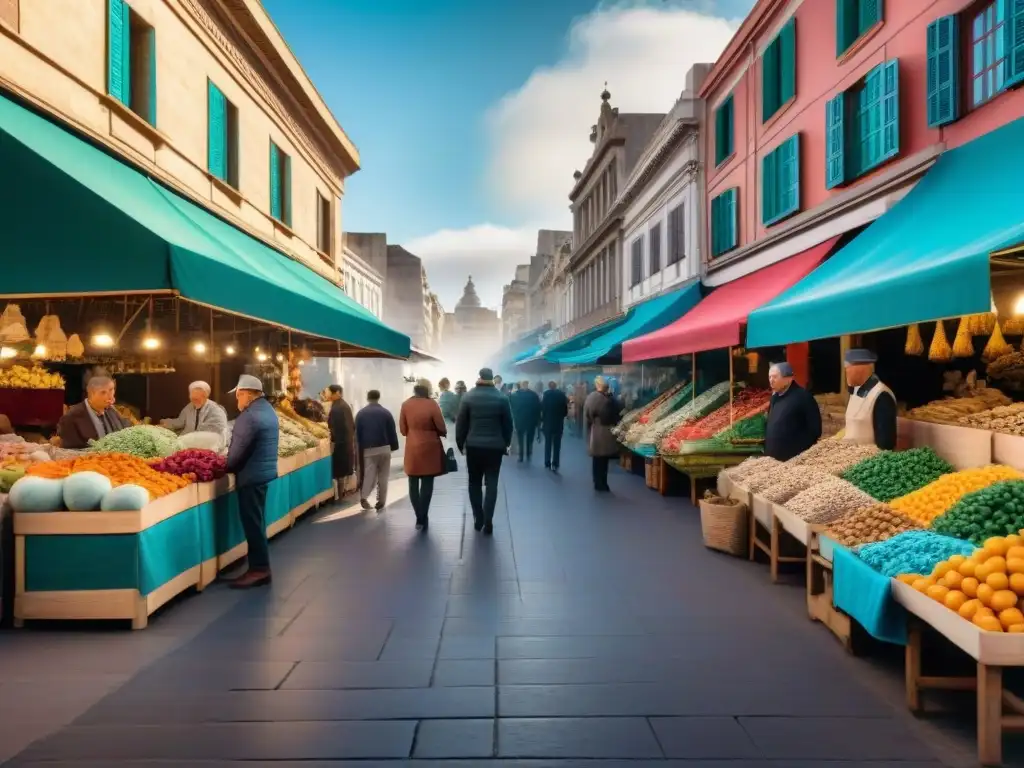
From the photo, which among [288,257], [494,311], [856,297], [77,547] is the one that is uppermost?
[494,311]

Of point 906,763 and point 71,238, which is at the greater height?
point 71,238

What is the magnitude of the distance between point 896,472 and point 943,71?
5.80m

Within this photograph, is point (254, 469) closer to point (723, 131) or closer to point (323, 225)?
point (323, 225)

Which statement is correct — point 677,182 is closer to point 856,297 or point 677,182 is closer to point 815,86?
point 815,86

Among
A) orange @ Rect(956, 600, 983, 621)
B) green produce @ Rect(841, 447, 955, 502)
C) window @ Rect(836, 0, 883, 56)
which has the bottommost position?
orange @ Rect(956, 600, 983, 621)

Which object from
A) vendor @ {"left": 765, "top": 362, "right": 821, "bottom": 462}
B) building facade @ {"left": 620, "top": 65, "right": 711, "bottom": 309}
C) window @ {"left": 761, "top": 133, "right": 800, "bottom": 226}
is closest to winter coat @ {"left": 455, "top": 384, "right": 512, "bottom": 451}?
vendor @ {"left": 765, "top": 362, "right": 821, "bottom": 462}

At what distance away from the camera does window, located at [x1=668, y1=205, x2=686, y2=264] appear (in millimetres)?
20833

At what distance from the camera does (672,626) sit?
18.6 feet

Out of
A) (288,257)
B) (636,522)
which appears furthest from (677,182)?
(636,522)

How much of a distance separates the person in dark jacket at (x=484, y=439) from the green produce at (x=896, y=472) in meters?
4.05

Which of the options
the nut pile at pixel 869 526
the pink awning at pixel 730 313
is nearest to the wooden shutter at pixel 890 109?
the pink awning at pixel 730 313

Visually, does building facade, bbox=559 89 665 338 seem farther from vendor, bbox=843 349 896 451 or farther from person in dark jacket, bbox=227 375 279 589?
person in dark jacket, bbox=227 375 279 589

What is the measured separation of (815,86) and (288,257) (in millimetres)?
10701

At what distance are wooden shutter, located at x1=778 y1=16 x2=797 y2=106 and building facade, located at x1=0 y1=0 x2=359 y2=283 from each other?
9.68 metres
